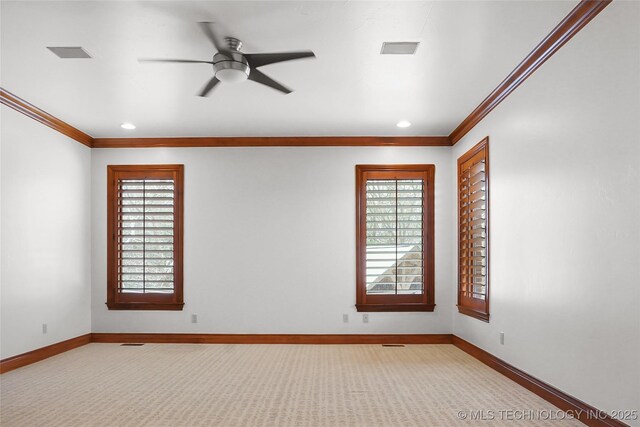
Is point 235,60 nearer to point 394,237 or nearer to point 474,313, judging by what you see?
point 394,237

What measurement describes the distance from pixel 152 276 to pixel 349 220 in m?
2.80

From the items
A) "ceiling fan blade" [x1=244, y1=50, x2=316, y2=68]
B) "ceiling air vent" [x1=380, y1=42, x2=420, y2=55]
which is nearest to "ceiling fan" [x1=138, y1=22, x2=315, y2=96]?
"ceiling fan blade" [x1=244, y1=50, x2=316, y2=68]

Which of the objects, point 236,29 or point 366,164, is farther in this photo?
point 366,164

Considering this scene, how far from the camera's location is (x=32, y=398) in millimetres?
3777

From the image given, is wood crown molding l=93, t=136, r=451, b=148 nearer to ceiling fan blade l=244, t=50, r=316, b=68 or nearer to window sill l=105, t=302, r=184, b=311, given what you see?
window sill l=105, t=302, r=184, b=311

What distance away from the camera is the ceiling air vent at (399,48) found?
3502mm

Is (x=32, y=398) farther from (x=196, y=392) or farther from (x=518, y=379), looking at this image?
(x=518, y=379)

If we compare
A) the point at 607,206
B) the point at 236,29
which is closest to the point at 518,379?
A: the point at 607,206

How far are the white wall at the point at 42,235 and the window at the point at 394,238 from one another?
12.1ft

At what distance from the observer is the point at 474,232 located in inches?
213

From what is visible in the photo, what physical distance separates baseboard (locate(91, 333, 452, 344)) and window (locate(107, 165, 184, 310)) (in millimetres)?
421

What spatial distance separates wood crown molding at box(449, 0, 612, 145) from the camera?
2926mm

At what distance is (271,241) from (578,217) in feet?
13.1

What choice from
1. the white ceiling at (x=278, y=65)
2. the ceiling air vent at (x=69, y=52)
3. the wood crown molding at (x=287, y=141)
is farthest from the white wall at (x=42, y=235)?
the ceiling air vent at (x=69, y=52)
